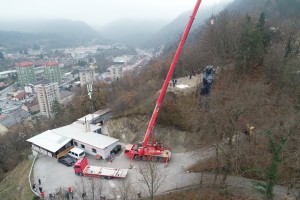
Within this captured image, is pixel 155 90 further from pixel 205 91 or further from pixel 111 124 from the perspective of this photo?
pixel 205 91

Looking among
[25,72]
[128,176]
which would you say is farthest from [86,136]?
[25,72]

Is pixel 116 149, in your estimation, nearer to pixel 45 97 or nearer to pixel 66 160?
pixel 66 160

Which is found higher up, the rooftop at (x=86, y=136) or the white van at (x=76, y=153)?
the rooftop at (x=86, y=136)

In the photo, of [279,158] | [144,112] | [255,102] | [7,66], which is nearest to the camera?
[279,158]

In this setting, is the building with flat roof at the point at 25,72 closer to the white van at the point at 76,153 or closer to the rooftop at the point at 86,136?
the rooftop at the point at 86,136

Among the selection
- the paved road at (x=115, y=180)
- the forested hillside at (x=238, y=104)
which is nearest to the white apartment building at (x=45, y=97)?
the forested hillside at (x=238, y=104)

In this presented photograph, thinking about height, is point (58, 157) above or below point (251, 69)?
below

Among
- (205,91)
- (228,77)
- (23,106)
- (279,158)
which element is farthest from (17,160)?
(23,106)

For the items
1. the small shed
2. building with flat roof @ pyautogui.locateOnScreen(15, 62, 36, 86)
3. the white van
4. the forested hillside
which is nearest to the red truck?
the white van
